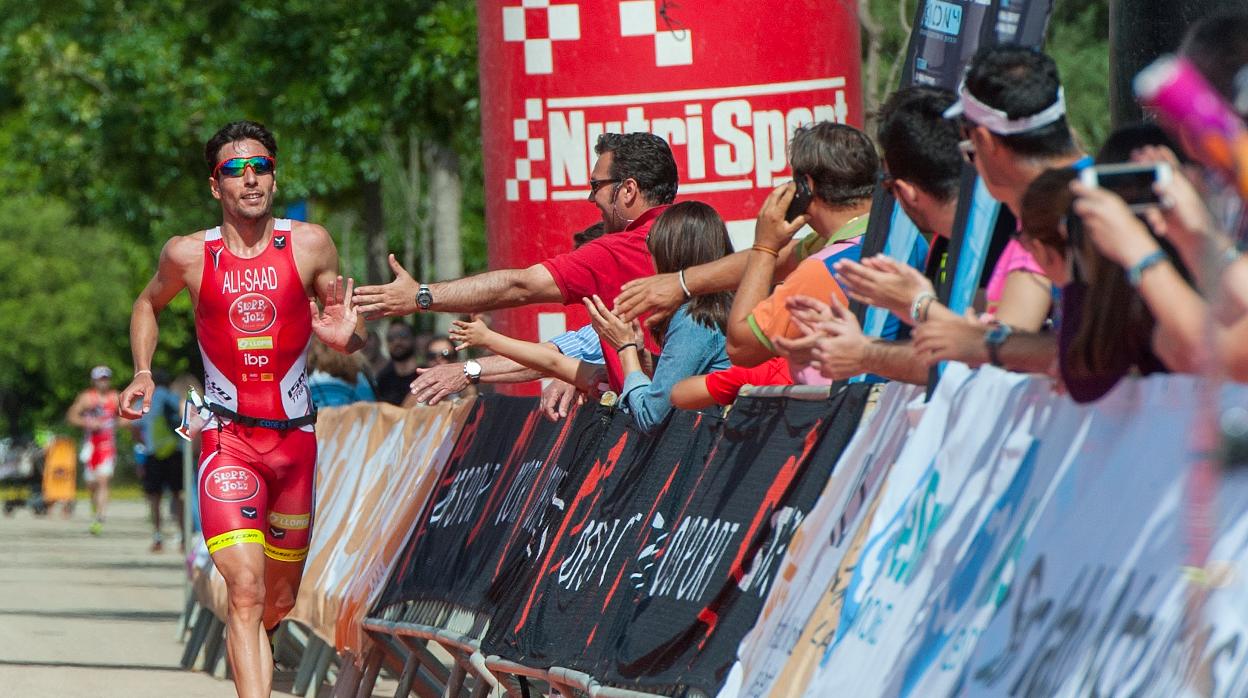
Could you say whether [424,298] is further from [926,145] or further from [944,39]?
[926,145]

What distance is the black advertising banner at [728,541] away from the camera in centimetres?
520

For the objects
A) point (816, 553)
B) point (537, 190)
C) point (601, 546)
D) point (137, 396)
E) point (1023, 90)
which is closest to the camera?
point (1023, 90)

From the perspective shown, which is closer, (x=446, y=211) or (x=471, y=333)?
(x=471, y=333)

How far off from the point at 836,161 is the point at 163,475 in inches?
736

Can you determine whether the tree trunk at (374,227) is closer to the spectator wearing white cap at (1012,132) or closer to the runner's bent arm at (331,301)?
the runner's bent arm at (331,301)

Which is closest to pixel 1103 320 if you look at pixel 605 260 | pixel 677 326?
pixel 677 326

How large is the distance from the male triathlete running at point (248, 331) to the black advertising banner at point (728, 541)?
2.58m

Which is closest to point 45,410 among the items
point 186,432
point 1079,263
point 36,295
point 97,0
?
point 36,295

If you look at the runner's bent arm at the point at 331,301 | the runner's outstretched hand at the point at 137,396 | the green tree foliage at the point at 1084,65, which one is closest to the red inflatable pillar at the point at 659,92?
the runner's bent arm at the point at 331,301

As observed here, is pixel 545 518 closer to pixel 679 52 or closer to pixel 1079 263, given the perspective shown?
pixel 1079 263

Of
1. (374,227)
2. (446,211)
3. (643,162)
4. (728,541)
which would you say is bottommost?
(374,227)

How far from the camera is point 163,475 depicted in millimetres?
24000

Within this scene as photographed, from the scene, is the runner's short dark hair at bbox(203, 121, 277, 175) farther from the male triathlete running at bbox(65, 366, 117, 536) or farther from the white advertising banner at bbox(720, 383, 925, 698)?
the male triathlete running at bbox(65, 366, 117, 536)

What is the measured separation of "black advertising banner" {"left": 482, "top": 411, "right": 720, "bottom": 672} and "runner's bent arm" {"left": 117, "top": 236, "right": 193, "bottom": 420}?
5.80 feet
